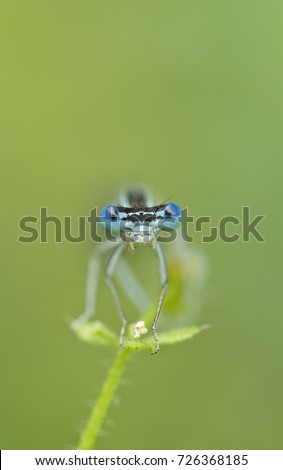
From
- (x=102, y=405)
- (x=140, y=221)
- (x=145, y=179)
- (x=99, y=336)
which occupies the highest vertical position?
(x=145, y=179)

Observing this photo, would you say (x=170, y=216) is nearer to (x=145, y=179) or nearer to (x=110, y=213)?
(x=110, y=213)

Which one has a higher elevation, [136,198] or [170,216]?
[136,198]

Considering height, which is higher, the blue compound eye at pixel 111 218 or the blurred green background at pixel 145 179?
the blurred green background at pixel 145 179

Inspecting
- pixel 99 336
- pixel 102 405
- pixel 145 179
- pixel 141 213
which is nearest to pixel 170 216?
pixel 141 213

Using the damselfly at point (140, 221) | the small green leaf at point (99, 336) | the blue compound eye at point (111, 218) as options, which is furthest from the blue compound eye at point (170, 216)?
the small green leaf at point (99, 336)

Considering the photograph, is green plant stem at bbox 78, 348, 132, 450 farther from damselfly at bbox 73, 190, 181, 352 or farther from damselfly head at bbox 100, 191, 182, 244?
damselfly head at bbox 100, 191, 182, 244

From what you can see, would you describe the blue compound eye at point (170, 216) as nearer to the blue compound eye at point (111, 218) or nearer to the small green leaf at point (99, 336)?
the blue compound eye at point (111, 218)

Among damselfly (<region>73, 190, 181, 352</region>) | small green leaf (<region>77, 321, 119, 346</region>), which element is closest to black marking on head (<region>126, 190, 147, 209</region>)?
damselfly (<region>73, 190, 181, 352</region>)
